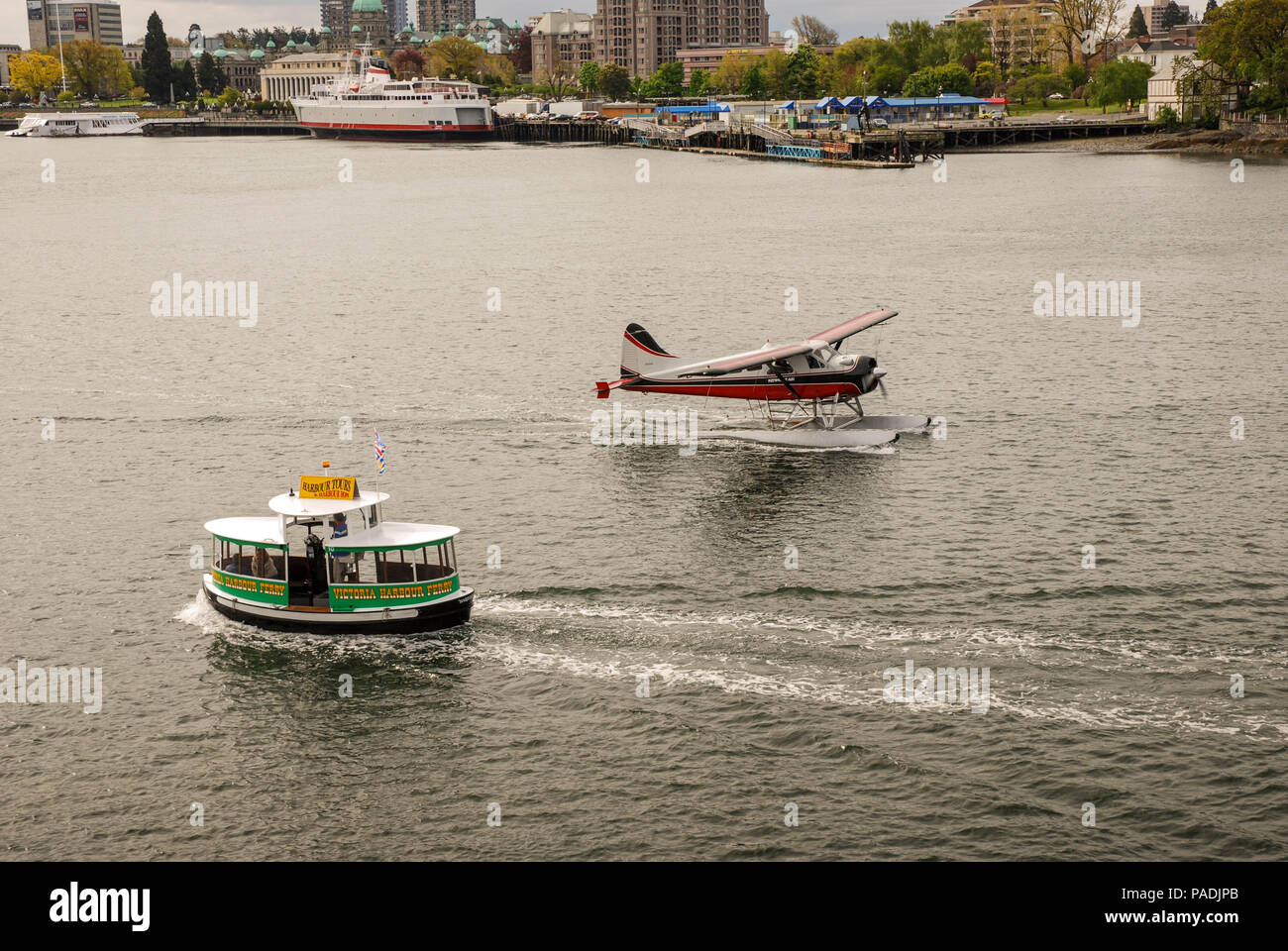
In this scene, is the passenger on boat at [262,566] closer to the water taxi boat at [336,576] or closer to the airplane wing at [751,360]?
the water taxi boat at [336,576]

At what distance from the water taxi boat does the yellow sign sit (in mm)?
28

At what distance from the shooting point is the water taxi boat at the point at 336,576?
3800 cm

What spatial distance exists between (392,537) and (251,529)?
4382 millimetres

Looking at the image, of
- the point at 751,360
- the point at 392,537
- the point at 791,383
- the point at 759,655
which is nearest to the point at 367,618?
the point at 392,537

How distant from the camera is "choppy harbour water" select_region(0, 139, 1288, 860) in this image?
30.4 meters

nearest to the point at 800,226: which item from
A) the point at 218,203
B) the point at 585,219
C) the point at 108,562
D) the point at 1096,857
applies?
the point at 585,219

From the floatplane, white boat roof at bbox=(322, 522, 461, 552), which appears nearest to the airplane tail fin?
the floatplane

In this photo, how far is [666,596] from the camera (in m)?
41.1

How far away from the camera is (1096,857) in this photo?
2819 cm

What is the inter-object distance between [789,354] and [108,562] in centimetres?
2752

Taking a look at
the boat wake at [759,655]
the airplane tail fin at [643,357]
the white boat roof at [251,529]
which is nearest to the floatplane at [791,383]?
the airplane tail fin at [643,357]

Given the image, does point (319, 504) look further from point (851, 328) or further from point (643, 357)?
point (851, 328)
